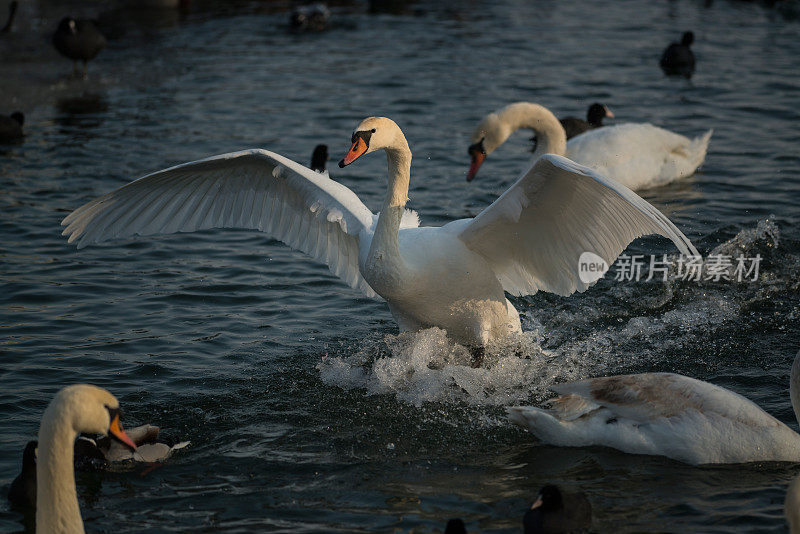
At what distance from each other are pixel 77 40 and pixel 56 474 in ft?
39.4

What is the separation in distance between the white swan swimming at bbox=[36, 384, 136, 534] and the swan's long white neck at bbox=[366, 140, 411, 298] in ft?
7.28

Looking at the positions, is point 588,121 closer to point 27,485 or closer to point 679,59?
point 679,59

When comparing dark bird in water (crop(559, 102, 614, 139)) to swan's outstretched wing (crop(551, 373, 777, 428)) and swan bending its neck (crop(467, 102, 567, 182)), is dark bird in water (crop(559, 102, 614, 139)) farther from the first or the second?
swan's outstretched wing (crop(551, 373, 777, 428))

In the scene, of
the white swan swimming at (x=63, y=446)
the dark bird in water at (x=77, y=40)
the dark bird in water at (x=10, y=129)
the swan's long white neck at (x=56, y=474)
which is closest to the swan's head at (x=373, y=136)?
the white swan swimming at (x=63, y=446)

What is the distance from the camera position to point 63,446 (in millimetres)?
4383

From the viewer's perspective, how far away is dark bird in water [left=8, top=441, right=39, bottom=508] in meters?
5.44

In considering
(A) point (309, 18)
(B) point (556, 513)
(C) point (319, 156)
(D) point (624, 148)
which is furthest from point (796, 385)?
(A) point (309, 18)

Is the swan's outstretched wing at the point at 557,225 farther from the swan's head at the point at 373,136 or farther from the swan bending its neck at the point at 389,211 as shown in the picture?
the swan's head at the point at 373,136

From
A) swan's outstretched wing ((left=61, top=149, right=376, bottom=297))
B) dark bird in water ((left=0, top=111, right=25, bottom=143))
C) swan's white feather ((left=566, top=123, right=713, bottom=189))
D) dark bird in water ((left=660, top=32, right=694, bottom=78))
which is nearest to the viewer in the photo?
swan's outstretched wing ((left=61, top=149, right=376, bottom=297))

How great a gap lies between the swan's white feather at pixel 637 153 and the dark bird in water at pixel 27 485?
6822 mm

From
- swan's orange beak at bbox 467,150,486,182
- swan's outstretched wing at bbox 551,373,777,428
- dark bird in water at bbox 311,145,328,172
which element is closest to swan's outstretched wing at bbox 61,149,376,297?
swan's outstretched wing at bbox 551,373,777,428

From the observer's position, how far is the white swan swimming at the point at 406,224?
6199mm

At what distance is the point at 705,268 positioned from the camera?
9.04 metres

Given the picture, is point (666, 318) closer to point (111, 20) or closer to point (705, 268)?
point (705, 268)
